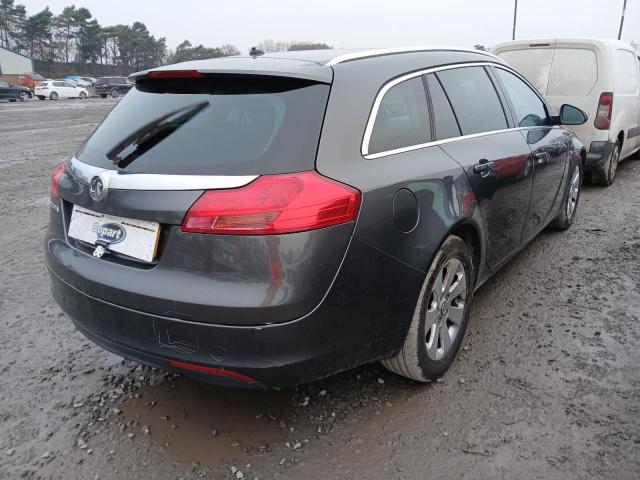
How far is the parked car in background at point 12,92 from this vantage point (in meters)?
34.5

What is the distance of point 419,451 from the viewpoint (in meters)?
2.33

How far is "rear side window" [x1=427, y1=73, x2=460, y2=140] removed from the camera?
288cm

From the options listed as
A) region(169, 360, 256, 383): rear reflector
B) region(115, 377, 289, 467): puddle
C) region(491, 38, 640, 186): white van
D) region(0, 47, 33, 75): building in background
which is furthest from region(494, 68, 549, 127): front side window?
region(0, 47, 33, 75): building in background

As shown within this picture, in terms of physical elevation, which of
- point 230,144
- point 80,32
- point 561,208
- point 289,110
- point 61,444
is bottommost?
point 61,444

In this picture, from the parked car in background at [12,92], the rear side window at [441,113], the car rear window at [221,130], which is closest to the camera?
the car rear window at [221,130]

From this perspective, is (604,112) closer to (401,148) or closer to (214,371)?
(401,148)

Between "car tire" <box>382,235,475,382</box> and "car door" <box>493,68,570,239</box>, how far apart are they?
1.18m

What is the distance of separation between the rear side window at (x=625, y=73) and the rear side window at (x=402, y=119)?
197 inches

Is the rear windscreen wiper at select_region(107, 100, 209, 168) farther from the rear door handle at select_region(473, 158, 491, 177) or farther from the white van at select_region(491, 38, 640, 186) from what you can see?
the white van at select_region(491, 38, 640, 186)

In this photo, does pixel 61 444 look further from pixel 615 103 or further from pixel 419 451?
pixel 615 103

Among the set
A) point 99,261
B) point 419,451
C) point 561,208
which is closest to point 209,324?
point 99,261

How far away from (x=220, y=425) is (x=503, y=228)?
2.04 m

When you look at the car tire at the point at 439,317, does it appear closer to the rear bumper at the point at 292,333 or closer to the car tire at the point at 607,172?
the rear bumper at the point at 292,333

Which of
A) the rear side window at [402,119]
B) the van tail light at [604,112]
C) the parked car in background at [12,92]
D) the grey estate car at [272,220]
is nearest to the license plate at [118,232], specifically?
the grey estate car at [272,220]
